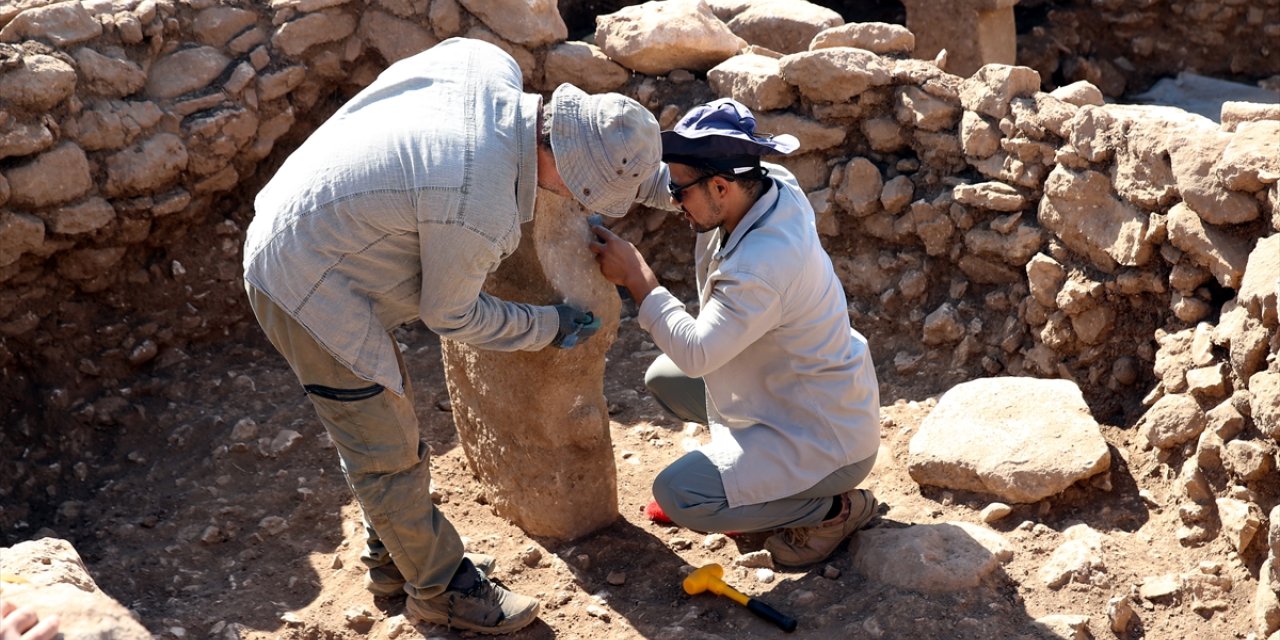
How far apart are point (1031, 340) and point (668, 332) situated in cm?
191

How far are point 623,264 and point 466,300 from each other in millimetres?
728

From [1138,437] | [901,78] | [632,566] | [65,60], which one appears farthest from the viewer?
[901,78]

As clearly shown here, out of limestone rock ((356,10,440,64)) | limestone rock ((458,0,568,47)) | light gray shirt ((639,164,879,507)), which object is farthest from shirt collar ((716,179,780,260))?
limestone rock ((356,10,440,64))

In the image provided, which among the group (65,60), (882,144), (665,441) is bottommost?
(665,441)

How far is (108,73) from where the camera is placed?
453 centimetres

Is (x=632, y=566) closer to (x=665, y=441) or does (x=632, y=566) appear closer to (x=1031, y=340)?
(x=665, y=441)

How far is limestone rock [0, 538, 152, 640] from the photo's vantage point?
2330mm

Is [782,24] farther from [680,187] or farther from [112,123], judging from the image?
[112,123]

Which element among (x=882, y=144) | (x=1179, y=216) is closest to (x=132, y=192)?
(x=882, y=144)

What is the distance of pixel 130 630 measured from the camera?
237 cm

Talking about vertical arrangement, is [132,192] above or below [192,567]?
above

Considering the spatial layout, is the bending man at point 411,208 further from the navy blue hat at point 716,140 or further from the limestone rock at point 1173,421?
the limestone rock at point 1173,421

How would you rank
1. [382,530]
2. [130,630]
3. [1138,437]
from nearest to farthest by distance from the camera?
1. [130,630]
2. [382,530]
3. [1138,437]

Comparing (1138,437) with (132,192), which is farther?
(132,192)
